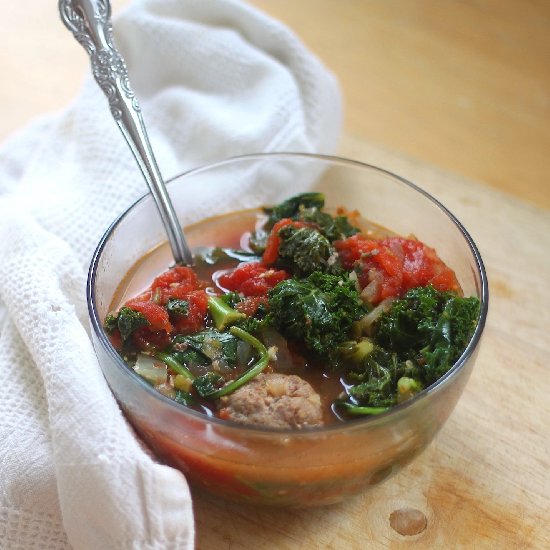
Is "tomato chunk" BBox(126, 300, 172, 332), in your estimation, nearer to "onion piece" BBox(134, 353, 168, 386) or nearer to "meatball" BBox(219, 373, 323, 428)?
"onion piece" BBox(134, 353, 168, 386)

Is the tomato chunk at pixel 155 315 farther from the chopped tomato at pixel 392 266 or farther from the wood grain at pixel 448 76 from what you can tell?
the wood grain at pixel 448 76

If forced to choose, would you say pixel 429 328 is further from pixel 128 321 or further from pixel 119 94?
pixel 119 94

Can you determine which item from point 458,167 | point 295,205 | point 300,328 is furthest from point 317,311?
point 458,167

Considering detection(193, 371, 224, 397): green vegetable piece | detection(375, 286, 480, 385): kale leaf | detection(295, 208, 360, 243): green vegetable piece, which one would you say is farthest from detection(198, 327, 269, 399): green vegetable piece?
detection(295, 208, 360, 243): green vegetable piece

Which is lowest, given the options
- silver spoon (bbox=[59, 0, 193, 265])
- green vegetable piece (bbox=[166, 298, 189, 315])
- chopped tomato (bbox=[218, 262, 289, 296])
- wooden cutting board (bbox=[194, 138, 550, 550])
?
wooden cutting board (bbox=[194, 138, 550, 550])

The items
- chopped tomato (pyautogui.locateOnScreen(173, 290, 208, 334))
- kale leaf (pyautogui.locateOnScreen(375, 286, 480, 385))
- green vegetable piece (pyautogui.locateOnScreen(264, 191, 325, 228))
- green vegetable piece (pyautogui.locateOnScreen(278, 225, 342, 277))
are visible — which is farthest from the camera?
green vegetable piece (pyautogui.locateOnScreen(264, 191, 325, 228))

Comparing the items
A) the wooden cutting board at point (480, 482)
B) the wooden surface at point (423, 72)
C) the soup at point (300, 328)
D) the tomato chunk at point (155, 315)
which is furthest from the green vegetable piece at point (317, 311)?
the wooden surface at point (423, 72)

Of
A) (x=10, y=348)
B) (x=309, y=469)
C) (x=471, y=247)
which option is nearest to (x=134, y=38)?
(x=10, y=348)
